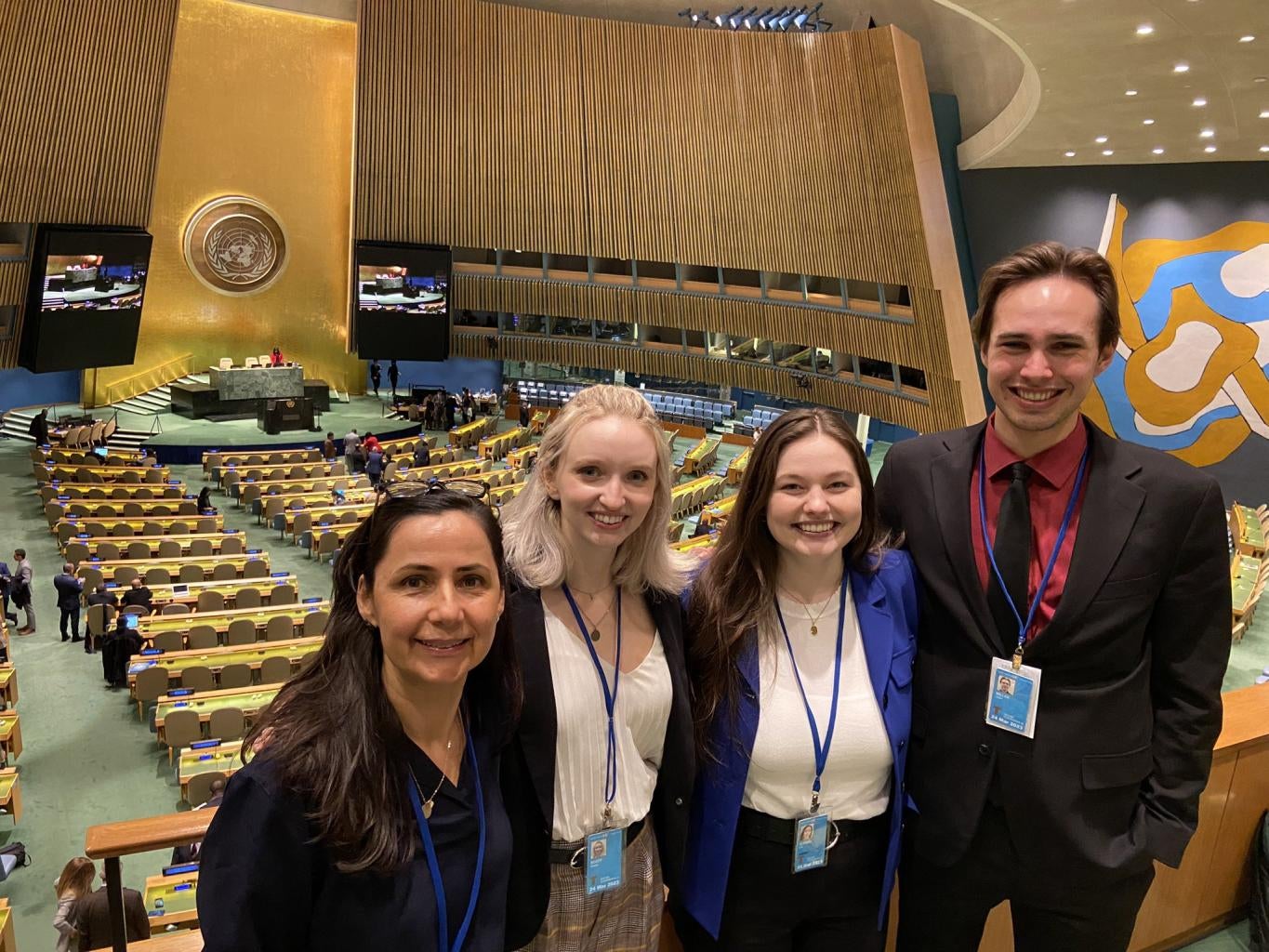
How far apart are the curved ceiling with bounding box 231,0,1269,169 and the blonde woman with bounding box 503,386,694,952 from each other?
25.3ft

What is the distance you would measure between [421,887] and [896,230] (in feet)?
52.3

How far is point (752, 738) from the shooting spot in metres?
2.24

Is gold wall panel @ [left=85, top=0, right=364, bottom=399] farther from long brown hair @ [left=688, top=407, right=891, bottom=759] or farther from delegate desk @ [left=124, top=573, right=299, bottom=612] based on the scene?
long brown hair @ [left=688, top=407, right=891, bottom=759]

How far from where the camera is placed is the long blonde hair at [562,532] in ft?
7.16

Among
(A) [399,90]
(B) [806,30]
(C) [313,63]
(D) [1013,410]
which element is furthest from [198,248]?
(D) [1013,410]

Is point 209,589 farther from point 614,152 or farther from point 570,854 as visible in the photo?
point 614,152

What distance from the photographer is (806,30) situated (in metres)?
18.4

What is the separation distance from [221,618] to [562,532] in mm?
8940

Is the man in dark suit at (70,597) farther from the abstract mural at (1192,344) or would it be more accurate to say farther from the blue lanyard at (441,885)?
the abstract mural at (1192,344)

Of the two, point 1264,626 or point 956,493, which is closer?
point 956,493

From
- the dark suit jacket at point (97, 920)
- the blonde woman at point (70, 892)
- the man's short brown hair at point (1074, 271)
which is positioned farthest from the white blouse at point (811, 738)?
the blonde woman at point (70, 892)

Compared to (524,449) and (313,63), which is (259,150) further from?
(524,449)

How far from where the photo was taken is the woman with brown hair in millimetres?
2244

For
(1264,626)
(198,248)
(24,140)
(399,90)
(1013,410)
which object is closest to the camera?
(1013,410)
